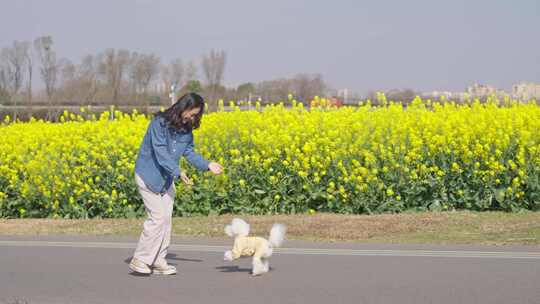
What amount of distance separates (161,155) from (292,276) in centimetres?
168

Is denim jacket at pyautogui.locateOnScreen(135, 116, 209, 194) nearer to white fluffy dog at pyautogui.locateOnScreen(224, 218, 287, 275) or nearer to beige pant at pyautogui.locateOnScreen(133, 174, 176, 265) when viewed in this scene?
beige pant at pyautogui.locateOnScreen(133, 174, 176, 265)

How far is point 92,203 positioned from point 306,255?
576 cm

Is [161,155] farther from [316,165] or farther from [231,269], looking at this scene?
[316,165]

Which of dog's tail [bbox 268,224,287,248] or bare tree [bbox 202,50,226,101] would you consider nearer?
dog's tail [bbox 268,224,287,248]

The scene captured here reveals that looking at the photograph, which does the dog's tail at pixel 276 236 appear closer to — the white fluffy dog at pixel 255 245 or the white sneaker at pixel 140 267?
the white fluffy dog at pixel 255 245

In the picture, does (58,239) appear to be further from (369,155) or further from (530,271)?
(530,271)

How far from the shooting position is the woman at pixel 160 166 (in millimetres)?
8414

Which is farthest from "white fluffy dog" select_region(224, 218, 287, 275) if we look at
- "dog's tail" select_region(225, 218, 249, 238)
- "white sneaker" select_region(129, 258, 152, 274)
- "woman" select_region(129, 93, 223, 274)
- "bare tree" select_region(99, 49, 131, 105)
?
"bare tree" select_region(99, 49, 131, 105)

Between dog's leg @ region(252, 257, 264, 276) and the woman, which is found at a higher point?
the woman

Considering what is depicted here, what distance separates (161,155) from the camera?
8.35 m

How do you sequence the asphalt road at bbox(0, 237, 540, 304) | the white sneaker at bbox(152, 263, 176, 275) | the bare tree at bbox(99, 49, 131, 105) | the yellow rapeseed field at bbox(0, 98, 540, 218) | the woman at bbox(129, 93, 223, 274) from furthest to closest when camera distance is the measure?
the bare tree at bbox(99, 49, 131, 105), the yellow rapeseed field at bbox(0, 98, 540, 218), the white sneaker at bbox(152, 263, 176, 275), the woman at bbox(129, 93, 223, 274), the asphalt road at bbox(0, 237, 540, 304)

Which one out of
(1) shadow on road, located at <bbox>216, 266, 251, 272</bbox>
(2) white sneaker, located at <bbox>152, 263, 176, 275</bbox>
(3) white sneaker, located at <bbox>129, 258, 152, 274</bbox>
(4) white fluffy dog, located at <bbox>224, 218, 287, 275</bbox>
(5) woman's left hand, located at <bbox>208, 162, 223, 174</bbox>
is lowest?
(1) shadow on road, located at <bbox>216, 266, 251, 272</bbox>

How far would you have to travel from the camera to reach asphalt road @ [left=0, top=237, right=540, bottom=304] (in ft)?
25.1

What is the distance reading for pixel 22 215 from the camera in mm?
15039
